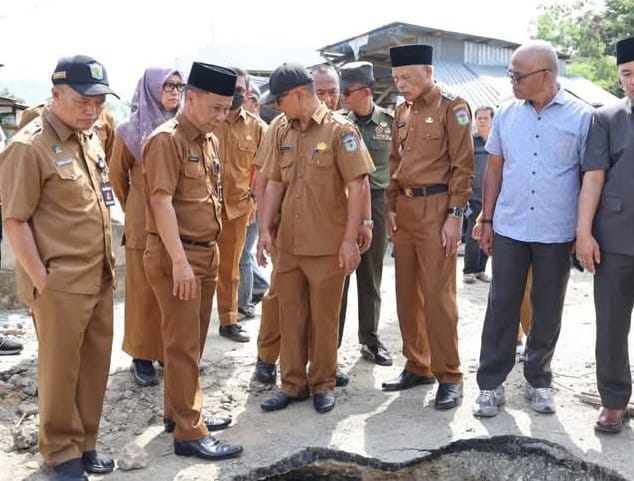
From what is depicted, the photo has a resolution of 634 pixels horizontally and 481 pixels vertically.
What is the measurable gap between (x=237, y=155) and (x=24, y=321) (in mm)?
2322

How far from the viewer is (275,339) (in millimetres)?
4180

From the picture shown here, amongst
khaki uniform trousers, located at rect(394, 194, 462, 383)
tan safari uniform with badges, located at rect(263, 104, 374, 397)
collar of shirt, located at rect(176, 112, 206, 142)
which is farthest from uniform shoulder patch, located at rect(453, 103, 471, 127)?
collar of shirt, located at rect(176, 112, 206, 142)

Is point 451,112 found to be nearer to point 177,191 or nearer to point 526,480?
point 177,191

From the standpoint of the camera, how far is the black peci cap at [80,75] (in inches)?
111

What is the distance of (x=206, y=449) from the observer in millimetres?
3246

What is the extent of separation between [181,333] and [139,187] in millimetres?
1184

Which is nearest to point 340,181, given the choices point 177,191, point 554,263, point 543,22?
point 177,191

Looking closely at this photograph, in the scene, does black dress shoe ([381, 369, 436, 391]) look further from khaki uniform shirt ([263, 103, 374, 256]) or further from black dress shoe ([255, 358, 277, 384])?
khaki uniform shirt ([263, 103, 374, 256])

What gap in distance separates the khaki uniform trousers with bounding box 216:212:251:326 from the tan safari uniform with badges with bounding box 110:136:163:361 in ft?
2.74

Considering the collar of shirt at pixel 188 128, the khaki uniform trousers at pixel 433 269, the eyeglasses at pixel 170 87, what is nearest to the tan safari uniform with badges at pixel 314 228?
the khaki uniform trousers at pixel 433 269

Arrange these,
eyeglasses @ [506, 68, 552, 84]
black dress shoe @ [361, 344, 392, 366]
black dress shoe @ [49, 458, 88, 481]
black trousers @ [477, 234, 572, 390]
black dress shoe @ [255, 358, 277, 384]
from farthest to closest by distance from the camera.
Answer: black dress shoe @ [361, 344, 392, 366]
black dress shoe @ [255, 358, 277, 384]
black trousers @ [477, 234, 572, 390]
eyeglasses @ [506, 68, 552, 84]
black dress shoe @ [49, 458, 88, 481]

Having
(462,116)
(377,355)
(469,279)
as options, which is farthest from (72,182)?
(469,279)

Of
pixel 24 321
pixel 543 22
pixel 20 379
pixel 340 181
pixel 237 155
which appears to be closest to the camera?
pixel 340 181

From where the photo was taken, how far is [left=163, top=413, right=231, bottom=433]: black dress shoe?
355 cm
